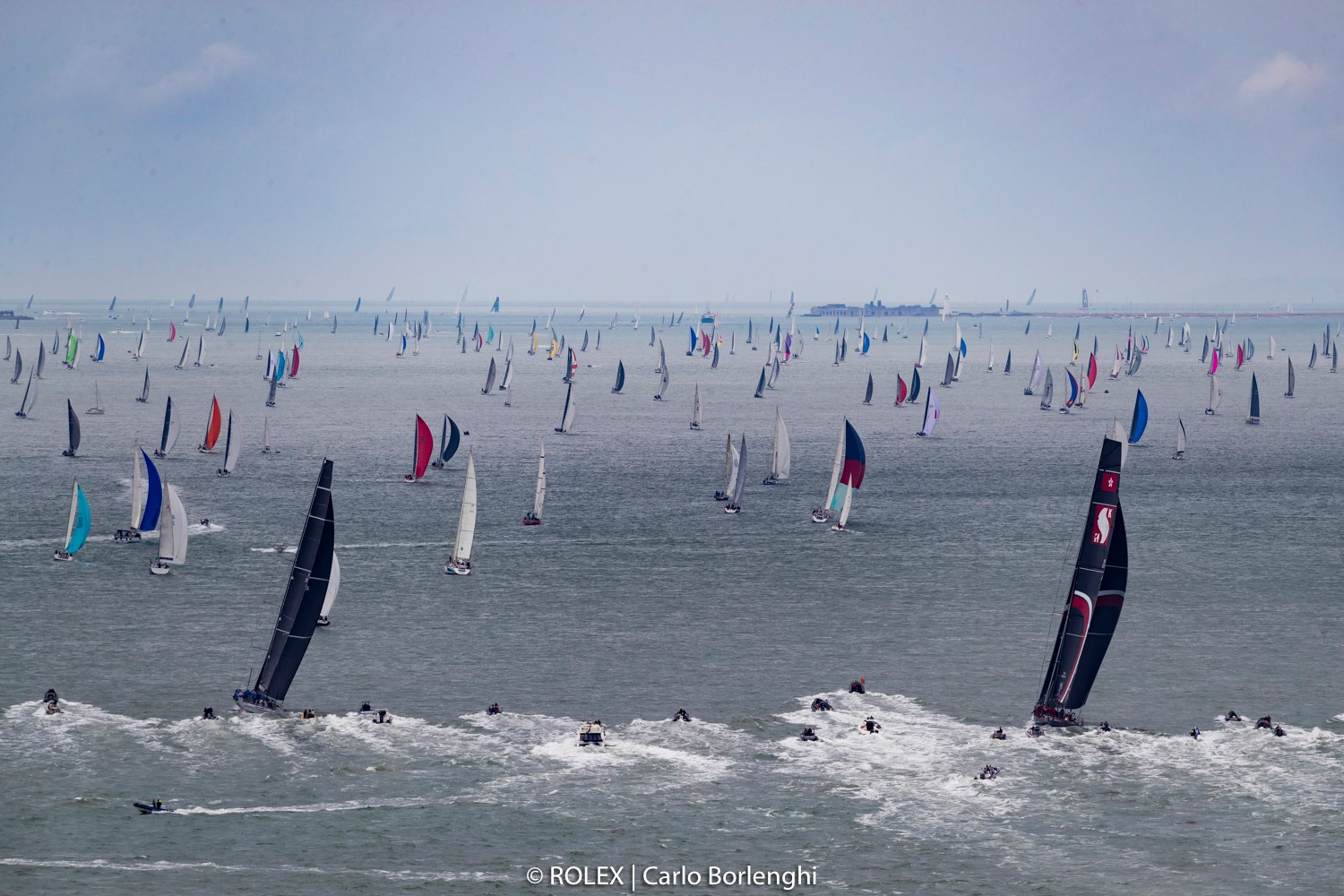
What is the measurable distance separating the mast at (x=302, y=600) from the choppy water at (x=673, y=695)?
2129 mm

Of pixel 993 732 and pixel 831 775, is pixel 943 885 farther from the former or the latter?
pixel 993 732

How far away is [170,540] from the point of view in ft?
268

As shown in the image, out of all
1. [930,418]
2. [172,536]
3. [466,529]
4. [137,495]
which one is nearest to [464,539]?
[466,529]

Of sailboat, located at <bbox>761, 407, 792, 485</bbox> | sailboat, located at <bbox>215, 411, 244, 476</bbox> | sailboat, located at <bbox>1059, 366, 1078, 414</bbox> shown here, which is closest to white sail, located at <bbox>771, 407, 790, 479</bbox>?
sailboat, located at <bbox>761, 407, 792, 485</bbox>

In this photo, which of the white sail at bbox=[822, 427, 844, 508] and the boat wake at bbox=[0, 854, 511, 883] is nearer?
the boat wake at bbox=[0, 854, 511, 883]

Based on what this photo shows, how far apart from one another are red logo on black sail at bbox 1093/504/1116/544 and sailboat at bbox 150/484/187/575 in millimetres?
50515

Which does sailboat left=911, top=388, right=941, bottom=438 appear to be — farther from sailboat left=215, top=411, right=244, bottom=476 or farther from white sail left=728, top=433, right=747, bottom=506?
sailboat left=215, top=411, right=244, bottom=476

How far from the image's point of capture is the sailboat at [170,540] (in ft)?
265

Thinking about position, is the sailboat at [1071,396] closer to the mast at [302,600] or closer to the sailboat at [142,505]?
the sailboat at [142,505]

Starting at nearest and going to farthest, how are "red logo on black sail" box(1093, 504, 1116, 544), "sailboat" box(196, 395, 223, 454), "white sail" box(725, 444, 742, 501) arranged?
"red logo on black sail" box(1093, 504, 1116, 544) → "white sail" box(725, 444, 742, 501) → "sailboat" box(196, 395, 223, 454)

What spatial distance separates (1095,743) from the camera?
55.6 m

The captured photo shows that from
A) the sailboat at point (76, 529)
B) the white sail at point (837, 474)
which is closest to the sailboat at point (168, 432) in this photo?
the sailboat at point (76, 529)

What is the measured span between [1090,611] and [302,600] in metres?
31.0

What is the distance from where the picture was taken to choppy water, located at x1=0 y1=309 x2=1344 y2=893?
46562 millimetres
